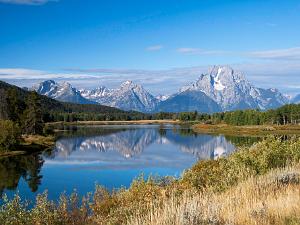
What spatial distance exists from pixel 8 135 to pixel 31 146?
11.1 metres

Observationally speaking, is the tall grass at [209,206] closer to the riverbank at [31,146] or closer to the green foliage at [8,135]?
the riverbank at [31,146]

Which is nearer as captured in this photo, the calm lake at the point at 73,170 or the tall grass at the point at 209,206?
the tall grass at the point at 209,206

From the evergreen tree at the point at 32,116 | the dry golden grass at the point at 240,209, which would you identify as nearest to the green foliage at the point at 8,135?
the evergreen tree at the point at 32,116

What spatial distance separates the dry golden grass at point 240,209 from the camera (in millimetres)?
9203

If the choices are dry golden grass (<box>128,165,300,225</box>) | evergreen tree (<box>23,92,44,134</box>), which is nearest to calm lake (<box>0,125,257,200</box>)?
dry golden grass (<box>128,165,300,225</box>)

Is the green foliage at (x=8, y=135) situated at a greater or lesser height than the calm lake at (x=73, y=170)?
greater

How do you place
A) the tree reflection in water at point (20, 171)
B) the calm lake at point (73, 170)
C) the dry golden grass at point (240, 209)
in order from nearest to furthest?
the dry golden grass at point (240, 209) < the calm lake at point (73, 170) < the tree reflection in water at point (20, 171)

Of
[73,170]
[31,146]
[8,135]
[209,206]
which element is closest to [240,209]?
[209,206]

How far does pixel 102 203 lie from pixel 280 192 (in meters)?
10.7

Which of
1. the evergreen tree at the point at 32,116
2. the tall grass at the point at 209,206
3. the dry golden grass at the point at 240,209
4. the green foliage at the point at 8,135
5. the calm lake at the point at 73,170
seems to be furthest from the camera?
the evergreen tree at the point at 32,116

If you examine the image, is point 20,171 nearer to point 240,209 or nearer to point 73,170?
point 73,170

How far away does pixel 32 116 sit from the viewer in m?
122

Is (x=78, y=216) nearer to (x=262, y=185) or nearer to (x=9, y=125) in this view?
(x=262, y=185)

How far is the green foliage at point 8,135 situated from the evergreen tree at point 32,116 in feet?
99.9
